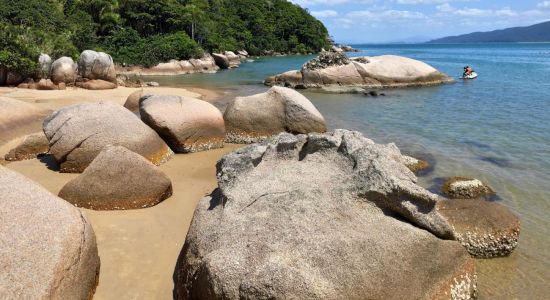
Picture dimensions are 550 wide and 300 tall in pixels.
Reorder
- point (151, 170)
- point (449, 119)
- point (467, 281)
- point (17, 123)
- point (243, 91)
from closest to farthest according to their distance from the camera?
point (467, 281)
point (151, 170)
point (17, 123)
point (449, 119)
point (243, 91)

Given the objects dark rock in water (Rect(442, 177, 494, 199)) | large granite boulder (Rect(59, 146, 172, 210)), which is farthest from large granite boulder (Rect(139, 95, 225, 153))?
dark rock in water (Rect(442, 177, 494, 199))

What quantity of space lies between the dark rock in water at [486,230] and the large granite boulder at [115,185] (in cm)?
462

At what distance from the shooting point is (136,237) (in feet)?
20.5

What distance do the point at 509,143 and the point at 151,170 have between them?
10.3 m

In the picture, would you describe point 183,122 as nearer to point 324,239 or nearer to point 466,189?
point 466,189

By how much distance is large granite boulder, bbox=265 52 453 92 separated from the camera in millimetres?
27953

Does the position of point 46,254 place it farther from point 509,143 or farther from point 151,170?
point 509,143

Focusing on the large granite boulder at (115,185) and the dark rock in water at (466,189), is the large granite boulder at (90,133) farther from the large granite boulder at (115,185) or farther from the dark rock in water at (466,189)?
the dark rock in water at (466,189)

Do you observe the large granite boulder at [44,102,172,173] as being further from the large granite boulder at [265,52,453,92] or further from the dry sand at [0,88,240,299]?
the large granite boulder at [265,52,453,92]

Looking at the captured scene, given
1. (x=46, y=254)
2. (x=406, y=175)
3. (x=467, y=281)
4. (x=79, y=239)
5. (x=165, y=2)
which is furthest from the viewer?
(x=165, y=2)

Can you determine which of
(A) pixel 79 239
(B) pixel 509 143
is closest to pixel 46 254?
(A) pixel 79 239

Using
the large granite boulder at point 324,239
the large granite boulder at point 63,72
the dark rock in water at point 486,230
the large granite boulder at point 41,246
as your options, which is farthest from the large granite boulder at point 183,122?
the large granite boulder at point 63,72

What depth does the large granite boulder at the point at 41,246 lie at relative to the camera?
12.5ft

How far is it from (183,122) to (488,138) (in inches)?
362
